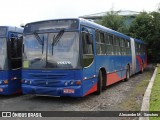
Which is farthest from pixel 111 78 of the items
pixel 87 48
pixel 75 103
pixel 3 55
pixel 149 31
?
pixel 149 31

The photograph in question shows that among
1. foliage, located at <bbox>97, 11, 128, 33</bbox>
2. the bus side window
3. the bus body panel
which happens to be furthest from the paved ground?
foliage, located at <bbox>97, 11, 128, 33</bbox>

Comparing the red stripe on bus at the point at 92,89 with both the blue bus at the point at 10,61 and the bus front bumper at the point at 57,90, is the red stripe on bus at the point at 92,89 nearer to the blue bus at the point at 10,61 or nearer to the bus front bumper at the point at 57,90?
the bus front bumper at the point at 57,90

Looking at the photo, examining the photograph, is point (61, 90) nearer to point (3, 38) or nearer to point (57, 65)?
point (57, 65)

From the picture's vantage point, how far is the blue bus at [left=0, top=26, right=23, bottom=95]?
40.4 ft

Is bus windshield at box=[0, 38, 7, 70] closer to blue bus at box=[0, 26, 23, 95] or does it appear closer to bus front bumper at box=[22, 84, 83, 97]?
blue bus at box=[0, 26, 23, 95]

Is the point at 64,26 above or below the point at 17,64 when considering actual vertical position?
above

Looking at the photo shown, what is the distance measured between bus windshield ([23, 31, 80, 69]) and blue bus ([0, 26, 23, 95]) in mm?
1052

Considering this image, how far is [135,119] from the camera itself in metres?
8.52

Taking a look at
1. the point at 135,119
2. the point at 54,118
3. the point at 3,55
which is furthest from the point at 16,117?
the point at 3,55

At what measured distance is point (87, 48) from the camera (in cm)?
1173

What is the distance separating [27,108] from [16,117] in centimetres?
139

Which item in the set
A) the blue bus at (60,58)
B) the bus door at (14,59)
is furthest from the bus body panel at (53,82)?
the bus door at (14,59)

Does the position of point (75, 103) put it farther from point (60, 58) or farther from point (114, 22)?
point (114, 22)

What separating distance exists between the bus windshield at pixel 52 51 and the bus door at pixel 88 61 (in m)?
0.40
